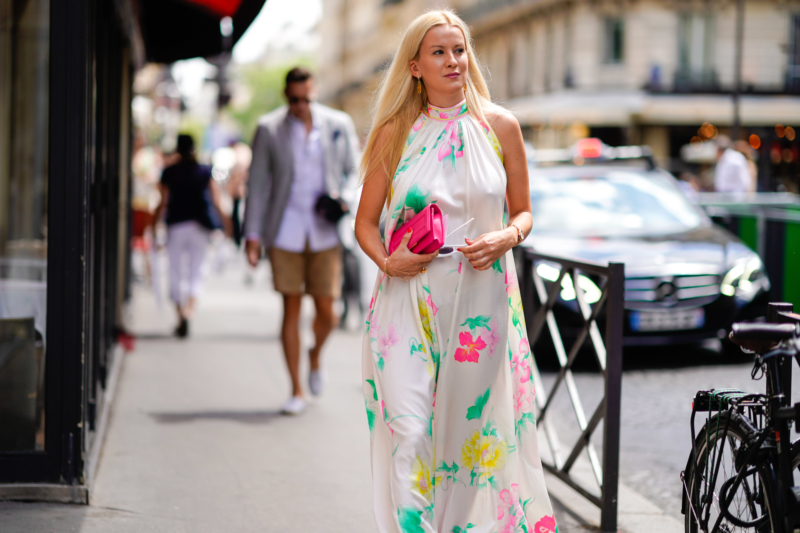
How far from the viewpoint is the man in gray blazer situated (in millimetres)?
6383

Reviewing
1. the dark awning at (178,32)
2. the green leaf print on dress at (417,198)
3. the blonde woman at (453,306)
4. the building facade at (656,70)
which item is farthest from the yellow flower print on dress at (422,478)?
the building facade at (656,70)

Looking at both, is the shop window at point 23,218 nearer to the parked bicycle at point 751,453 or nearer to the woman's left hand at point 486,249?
the woman's left hand at point 486,249

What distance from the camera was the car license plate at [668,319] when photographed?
25.7 feet

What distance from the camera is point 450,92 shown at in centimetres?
337

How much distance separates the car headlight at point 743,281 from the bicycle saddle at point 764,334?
17.8 ft

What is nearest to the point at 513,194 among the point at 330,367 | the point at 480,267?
the point at 480,267

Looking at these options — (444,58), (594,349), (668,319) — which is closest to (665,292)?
(668,319)

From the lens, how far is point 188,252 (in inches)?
390

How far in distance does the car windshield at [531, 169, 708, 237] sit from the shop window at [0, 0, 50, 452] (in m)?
4.58

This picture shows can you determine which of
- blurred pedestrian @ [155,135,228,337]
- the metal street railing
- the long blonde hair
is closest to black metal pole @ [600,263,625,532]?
the metal street railing

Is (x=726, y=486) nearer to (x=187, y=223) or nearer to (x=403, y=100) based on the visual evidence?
(x=403, y=100)

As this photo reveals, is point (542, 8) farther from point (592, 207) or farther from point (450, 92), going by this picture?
point (450, 92)

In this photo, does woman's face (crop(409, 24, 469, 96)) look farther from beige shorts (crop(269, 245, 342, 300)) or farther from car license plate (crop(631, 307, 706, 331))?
car license plate (crop(631, 307, 706, 331))

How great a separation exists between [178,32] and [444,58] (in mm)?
6136
